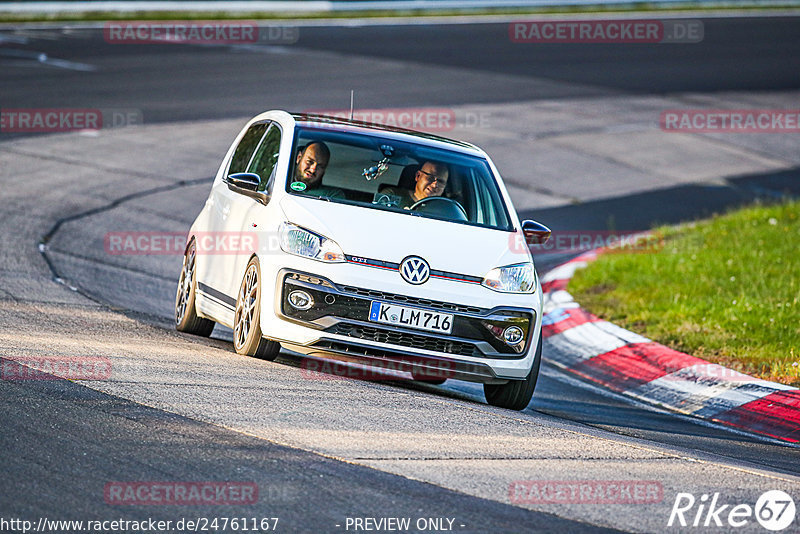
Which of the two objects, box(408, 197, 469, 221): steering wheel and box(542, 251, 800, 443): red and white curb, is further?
box(542, 251, 800, 443): red and white curb

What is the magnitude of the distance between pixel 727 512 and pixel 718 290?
6.80 metres

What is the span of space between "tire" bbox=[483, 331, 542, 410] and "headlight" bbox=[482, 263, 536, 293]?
323 millimetres

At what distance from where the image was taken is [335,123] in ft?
29.9

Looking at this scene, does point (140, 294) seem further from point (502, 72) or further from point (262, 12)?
point (262, 12)

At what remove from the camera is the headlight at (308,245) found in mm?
7625

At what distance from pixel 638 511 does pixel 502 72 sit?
2232 centimetres

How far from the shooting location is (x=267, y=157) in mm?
8945

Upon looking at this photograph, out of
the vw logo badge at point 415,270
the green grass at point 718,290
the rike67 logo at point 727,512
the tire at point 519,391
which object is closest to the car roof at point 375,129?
the vw logo badge at point 415,270

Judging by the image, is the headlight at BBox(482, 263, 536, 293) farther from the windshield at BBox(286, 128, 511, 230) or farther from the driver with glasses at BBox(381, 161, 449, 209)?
the driver with glasses at BBox(381, 161, 449, 209)

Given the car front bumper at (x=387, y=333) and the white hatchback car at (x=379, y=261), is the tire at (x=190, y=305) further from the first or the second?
the car front bumper at (x=387, y=333)

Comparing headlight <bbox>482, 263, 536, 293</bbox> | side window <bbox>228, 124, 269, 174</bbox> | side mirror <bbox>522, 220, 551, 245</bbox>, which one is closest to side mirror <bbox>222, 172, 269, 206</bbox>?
side window <bbox>228, 124, 269, 174</bbox>

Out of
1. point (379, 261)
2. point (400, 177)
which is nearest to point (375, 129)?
point (400, 177)

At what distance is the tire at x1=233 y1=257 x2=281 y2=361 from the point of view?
7.88 m

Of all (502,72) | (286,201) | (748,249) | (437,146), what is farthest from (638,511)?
(502,72)
